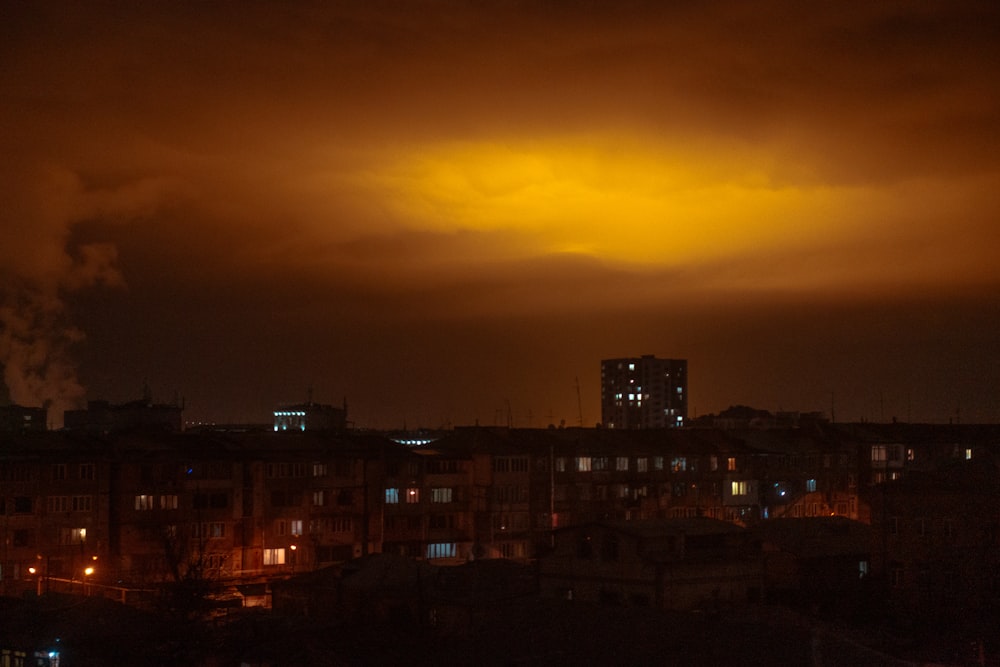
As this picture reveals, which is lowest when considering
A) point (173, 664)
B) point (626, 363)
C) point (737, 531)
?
point (173, 664)

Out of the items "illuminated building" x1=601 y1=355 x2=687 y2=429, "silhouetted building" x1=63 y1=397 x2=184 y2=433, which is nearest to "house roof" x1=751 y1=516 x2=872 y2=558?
"silhouetted building" x1=63 y1=397 x2=184 y2=433

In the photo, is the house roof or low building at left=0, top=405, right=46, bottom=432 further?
low building at left=0, top=405, right=46, bottom=432

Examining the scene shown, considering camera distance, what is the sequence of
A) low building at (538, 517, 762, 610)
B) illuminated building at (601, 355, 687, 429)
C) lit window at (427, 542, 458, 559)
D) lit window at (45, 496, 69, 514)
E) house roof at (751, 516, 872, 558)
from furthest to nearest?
1. illuminated building at (601, 355, 687, 429)
2. lit window at (427, 542, 458, 559)
3. lit window at (45, 496, 69, 514)
4. house roof at (751, 516, 872, 558)
5. low building at (538, 517, 762, 610)

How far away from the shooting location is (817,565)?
160ft

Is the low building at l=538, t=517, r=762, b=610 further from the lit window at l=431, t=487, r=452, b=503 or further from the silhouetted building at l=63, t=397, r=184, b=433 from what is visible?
the silhouetted building at l=63, t=397, r=184, b=433

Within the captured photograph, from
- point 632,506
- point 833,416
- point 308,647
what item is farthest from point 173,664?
point 833,416

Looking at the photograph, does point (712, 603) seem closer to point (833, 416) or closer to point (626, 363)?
point (833, 416)

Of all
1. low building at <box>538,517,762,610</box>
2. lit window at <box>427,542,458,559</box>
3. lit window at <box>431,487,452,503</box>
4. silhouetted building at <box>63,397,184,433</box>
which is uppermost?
silhouetted building at <box>63,397,184,433</box>

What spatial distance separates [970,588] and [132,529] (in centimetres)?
3270

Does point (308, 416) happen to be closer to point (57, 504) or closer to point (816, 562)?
point (57, 504)

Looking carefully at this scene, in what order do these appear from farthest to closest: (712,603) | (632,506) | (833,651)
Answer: (632,506) → (712,603) → (833,651)

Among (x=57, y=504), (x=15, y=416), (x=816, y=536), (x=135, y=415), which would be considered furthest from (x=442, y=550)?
(x=15, y=416)

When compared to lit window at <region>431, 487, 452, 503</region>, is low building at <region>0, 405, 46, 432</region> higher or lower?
higher

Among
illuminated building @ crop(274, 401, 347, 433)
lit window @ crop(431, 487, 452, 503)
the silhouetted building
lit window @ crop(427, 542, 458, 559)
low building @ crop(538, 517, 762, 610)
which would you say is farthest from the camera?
illuminated building @ crop(274, 401, 347, 433)
